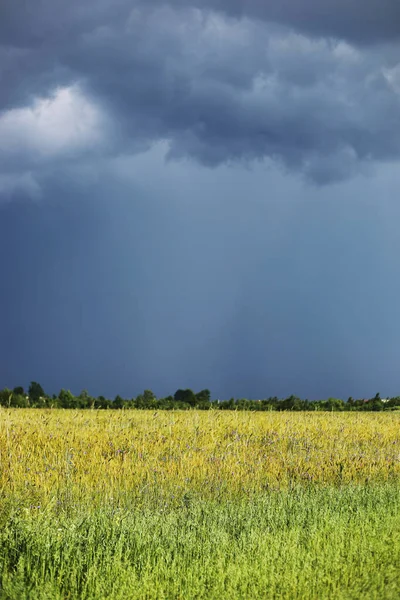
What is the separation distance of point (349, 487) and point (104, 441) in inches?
163

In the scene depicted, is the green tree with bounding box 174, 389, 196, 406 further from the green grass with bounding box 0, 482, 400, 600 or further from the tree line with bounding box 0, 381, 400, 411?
the green grass with bounding box 0, 482, 400, 600

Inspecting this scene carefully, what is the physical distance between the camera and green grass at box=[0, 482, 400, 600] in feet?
16.4

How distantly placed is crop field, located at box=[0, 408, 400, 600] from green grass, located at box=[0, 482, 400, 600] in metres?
0.02

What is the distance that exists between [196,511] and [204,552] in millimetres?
1539

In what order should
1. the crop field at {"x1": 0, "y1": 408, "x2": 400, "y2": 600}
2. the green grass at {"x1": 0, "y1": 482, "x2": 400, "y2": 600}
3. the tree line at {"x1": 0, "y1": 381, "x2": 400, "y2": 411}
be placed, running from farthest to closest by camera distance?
the tree line at {"x1": 0, "y1": 381, "x2": 400, "y2": 411} < the crop field at {"x1": 0, "y1": 408, "x2": 400, "y2": 600} < the green grass at {"x1": 0, "y1": 482, "x2": 400, "y2": 600}

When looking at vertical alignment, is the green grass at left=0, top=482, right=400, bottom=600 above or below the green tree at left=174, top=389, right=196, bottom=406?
below

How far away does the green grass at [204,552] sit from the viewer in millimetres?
5000

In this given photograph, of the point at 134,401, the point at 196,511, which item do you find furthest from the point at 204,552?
the point at 134,401

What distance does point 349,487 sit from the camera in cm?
912

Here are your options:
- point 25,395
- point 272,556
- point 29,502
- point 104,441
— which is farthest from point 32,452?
point 25,395

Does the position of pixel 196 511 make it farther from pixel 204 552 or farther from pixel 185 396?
pixel 185 396

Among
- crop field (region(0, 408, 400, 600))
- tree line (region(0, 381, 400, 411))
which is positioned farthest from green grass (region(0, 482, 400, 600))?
tree line (region(0, 381, 400, 411))

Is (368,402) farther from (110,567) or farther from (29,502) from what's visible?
(110,567)

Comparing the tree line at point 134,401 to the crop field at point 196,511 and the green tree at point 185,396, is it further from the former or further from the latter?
the crop field at point 196,511
